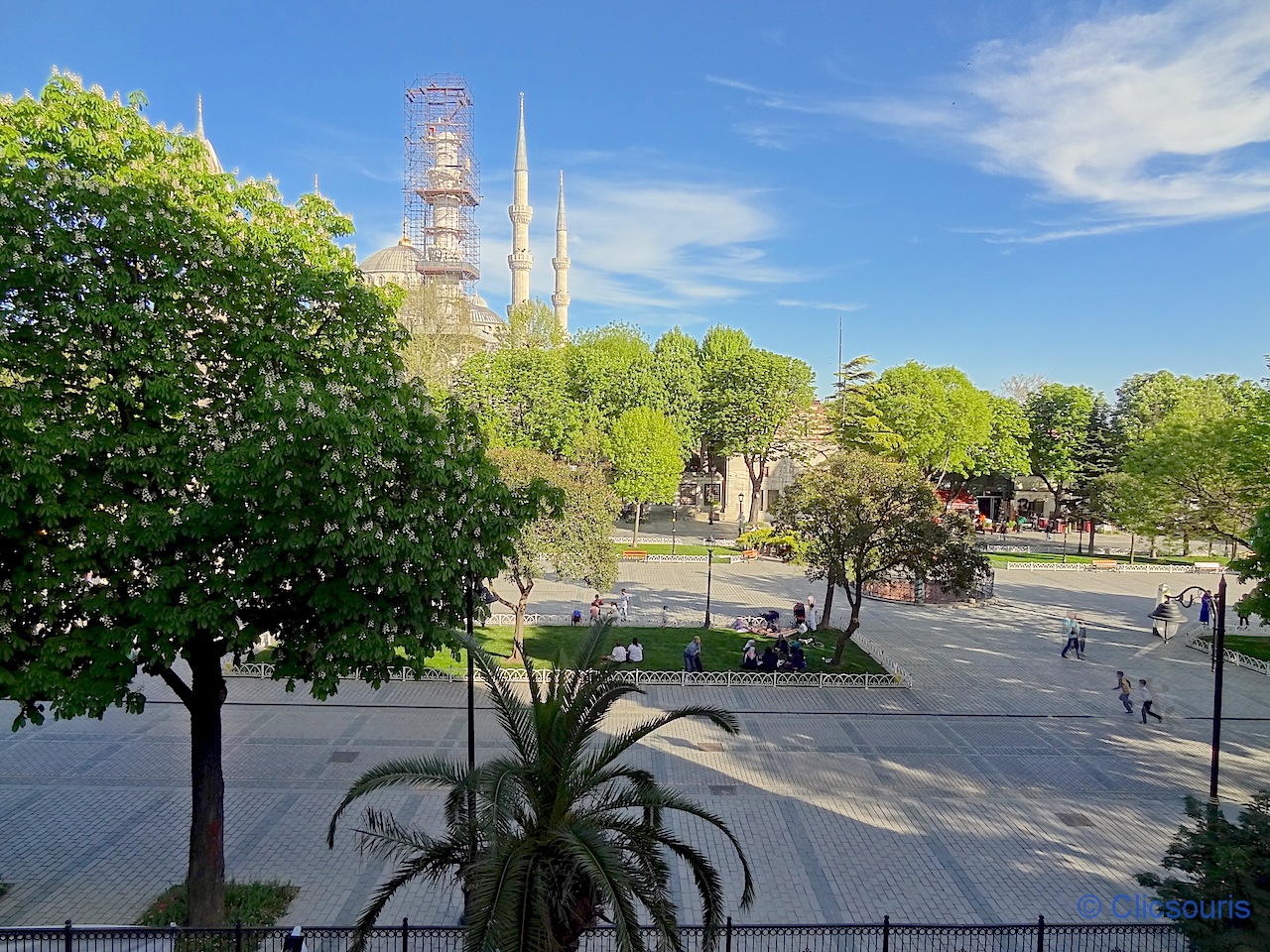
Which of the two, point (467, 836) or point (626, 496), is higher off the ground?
point (626, 496)

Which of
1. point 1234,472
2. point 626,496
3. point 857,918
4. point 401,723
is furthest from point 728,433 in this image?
point 857,918

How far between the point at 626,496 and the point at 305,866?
115 feet

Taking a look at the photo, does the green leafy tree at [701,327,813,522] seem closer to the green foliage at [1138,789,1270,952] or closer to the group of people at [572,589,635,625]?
the group of people at [572,589,635,625]

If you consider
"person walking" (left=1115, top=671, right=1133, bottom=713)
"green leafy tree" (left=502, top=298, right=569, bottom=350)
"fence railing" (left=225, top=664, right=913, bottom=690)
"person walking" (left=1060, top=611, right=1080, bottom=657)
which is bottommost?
"fence railing" (left=225, top=664, right=913, bottom=690)

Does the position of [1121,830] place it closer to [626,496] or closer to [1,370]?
[1,370]

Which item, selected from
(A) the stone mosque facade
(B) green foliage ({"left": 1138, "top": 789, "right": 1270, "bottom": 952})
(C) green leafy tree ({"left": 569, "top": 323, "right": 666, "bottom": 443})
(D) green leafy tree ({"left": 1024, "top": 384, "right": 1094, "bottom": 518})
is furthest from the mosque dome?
(B) green foliage ({"left": 1138, "top": 789, "right": 1270, "bottom": 952})

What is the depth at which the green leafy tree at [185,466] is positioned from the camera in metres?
8.30

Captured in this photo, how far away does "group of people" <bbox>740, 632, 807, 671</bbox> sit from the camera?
20.7 m

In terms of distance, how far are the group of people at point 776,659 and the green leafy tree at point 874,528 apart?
1.15 metres

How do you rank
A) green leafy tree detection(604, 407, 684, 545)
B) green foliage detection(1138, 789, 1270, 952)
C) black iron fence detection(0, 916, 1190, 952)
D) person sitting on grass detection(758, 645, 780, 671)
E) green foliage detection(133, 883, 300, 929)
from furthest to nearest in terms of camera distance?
green leafy tree detection(604, 407, 684, 545) → person sitting on grass detection(758, 645, 780, 671) → green foliage detection(133, 883, 300, 929) → black iron fence detection(0, 916, 1190, 952) → green foliage detection(1138, 789, 1270, 952)

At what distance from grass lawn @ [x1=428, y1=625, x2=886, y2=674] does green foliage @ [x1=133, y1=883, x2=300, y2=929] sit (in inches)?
375

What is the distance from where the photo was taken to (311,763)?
15016 millimetres

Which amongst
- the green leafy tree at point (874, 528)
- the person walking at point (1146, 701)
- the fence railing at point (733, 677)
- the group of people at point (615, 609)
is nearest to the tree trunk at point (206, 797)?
the fence railing at point (733, 677)

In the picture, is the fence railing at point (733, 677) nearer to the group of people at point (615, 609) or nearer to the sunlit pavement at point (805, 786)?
the sunlit pavement at point (805, 786)
